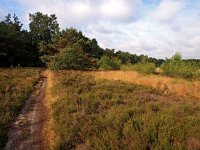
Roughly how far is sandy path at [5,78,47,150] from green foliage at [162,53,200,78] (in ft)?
61.8

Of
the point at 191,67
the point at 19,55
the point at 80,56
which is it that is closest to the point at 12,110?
the point at 191,67

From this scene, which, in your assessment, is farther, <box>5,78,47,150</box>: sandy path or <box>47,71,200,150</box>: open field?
<box>5,78,47,150</box>: sandy path

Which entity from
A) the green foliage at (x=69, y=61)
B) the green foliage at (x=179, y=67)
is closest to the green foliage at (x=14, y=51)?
the green foliage at (x=69, y=61)

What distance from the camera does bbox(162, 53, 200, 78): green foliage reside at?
1172 inches

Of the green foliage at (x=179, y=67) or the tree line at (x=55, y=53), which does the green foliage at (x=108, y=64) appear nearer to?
the tree line at (x=55, y=53)

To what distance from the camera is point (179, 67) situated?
3120 centimetres

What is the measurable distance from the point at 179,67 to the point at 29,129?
23458 millimetres

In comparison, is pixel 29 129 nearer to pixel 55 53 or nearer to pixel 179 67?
pixel 179 67

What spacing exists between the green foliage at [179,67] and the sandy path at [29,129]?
18848 millimetres

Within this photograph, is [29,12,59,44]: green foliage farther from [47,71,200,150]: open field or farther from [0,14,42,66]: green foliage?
[47,71,200,150]: open field

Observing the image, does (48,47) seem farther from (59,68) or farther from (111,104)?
(111,104)

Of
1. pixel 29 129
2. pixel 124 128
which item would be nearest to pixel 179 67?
pixel 29 129

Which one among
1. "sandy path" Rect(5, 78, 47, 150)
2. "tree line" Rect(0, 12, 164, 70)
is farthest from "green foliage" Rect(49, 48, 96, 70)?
"sandy path" Rect(5, 78, 47, 150)

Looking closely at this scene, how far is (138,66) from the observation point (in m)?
37.3
